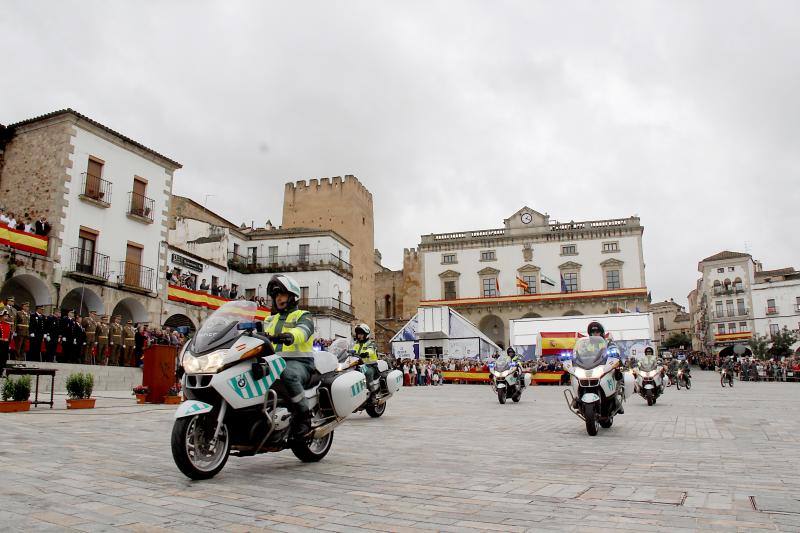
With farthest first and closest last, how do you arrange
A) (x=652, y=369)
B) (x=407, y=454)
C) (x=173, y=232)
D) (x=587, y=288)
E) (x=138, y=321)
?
(x=587, y=288)
(x=173, y=232)
(x=138, y=321)
(x=652, y=369)
(x=407, y=454)

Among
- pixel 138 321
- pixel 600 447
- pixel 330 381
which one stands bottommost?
pixel 600 447

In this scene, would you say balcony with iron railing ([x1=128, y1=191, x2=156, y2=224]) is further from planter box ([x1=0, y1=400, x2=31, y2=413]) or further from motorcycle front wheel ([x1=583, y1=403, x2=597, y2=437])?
motorcycle front wheel ([x1=583, y1=403, x2=597, y2=437])

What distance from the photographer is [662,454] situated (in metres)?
6.95

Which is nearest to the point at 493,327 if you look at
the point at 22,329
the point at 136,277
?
the point at 136,277

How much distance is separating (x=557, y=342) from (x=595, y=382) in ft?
91.5

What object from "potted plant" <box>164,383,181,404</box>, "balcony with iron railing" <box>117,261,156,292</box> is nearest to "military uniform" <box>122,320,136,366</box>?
"balcony with iron railing" <box>117,261,156,292</box>

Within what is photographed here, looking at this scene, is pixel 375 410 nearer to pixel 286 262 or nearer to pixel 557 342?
pixel 557 342

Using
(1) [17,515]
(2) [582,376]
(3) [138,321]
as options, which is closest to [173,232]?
(3) [138,321]

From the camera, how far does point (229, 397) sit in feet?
16.3

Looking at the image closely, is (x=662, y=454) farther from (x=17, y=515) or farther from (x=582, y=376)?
(x=17, y=515)

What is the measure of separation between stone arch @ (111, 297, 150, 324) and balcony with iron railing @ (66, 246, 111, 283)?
2087mm

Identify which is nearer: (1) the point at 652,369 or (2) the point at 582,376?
(2) the point at 582,376

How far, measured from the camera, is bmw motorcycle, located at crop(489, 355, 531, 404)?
16.7m

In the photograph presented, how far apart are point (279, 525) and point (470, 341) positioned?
3783cm
